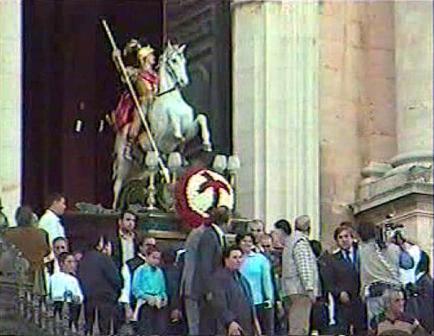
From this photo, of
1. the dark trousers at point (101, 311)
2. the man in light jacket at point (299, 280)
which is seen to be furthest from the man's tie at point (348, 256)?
the dark trousers at point (101, 311)

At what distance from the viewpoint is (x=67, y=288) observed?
23.3m

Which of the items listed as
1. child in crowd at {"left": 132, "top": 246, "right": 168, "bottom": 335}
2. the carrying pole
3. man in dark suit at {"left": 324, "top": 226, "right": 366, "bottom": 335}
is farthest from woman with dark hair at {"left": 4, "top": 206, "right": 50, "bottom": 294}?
the carrying pole

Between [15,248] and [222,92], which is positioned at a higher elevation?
[222,92]

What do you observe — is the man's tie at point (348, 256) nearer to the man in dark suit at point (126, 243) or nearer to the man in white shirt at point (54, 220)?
the man in dark suit at point (126, 243)

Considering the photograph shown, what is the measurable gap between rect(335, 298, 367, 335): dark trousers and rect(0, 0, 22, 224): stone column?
13.1 feet

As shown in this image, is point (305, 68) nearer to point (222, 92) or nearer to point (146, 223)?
point (222, 92)

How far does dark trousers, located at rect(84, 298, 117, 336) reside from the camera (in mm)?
23297

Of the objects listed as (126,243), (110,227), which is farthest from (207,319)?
(110,227)

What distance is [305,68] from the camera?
97.1 feet

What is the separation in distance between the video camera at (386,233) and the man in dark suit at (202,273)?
2.77 metres

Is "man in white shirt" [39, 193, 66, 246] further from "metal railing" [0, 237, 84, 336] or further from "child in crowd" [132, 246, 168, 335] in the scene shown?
"metal railing" [0, 237, 84, 336]

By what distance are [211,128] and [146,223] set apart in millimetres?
2298

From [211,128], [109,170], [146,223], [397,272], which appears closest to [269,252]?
[397,272]

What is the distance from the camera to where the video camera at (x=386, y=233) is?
82.7 ft
